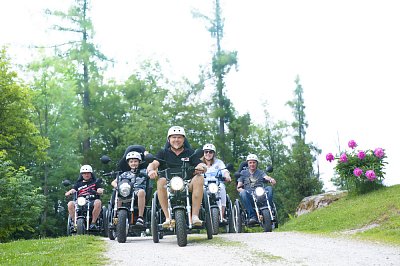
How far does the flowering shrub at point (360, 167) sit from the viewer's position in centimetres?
1633

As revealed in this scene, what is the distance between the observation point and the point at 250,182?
12977 mm

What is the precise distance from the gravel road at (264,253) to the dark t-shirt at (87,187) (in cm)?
502

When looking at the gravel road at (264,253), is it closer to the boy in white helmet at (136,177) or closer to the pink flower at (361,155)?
the boy in white helmet at (136,177)

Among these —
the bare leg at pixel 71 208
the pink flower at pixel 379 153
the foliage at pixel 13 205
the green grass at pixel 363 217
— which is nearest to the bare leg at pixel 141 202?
the bare leg at pixel 71 208

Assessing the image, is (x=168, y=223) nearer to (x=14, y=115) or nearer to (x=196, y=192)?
(x=196, y=192)

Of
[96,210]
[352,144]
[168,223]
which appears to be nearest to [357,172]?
[352,144]

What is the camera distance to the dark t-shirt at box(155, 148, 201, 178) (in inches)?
344

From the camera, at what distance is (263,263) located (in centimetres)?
595

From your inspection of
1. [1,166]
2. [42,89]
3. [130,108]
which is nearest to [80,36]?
[42,89]

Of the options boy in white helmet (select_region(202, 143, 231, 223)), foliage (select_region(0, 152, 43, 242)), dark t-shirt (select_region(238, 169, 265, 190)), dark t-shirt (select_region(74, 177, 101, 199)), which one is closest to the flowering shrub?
dark t-shirt (select_region(238, 169, 265, 190))

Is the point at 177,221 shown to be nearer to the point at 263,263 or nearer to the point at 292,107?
the point at 263,263

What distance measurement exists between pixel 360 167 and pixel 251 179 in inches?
201

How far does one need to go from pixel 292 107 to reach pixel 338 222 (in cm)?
3312

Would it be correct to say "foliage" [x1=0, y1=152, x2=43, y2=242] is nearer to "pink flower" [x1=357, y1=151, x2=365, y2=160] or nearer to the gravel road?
"pink flower" [x1=357, y1=151, x2=365, y2=160]
